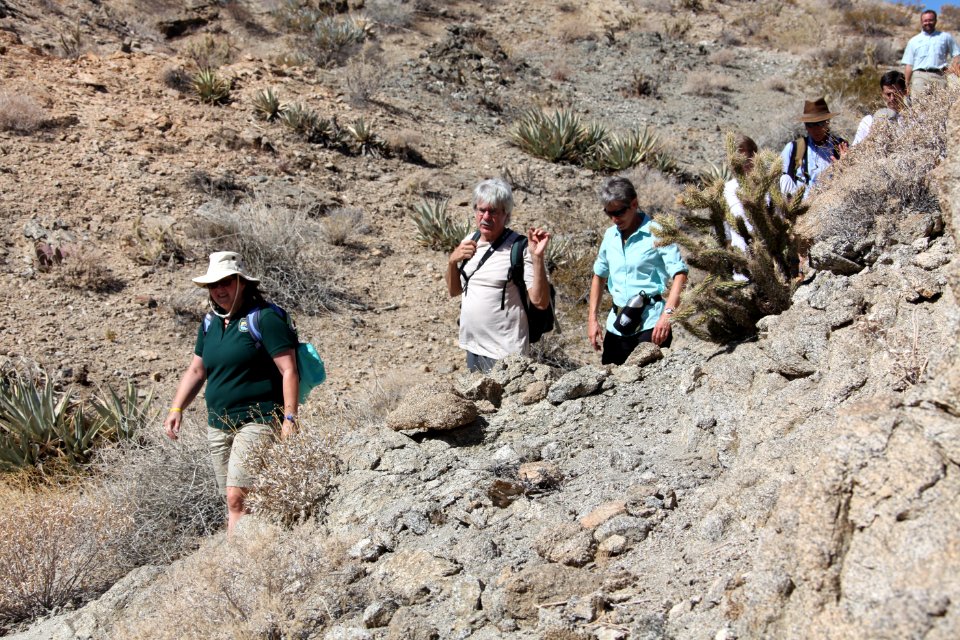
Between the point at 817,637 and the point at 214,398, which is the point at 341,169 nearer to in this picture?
the point at 214,398

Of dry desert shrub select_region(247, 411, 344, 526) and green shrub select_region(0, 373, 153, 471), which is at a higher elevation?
dry desert shrub select_region(247, 411, 344, 526)

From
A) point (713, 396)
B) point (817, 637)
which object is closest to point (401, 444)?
point (713, 396)

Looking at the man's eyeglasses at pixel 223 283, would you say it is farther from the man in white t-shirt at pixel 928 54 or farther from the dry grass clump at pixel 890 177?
the man in white t-shirt at pixel 928 54

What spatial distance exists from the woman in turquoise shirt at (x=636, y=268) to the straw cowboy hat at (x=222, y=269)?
191 centimetres

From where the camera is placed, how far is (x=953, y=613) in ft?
5.62

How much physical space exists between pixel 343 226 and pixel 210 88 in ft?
12.7

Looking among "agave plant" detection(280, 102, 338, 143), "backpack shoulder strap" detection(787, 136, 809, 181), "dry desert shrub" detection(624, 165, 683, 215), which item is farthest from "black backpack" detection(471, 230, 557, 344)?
"agave plant" detection(280, 102, 338, 143)

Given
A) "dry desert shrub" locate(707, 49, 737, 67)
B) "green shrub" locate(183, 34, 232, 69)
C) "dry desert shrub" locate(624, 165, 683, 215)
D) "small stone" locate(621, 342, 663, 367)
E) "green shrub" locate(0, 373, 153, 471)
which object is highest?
"small stone" locate(621, 342, 663, 367)

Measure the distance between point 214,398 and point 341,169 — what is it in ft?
25.7

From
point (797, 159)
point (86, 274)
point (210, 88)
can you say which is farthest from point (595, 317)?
point (210, 88)

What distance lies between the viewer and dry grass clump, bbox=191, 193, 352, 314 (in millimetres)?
8961

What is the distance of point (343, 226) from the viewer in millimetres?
9945

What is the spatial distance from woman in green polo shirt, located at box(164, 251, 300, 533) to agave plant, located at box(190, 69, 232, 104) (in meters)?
8.91

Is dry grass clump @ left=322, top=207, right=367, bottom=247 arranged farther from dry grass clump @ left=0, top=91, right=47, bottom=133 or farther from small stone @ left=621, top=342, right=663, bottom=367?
small stone @ left=621, top=342, right=663, bottom=367
